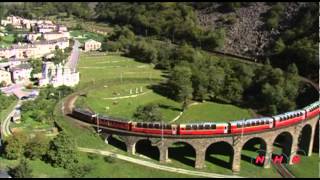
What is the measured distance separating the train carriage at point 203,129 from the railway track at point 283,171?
10708 millimetres

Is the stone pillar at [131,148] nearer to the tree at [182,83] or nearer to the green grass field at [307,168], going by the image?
the green grass field at [307,168]

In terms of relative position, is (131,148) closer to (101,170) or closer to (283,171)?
(101,170)

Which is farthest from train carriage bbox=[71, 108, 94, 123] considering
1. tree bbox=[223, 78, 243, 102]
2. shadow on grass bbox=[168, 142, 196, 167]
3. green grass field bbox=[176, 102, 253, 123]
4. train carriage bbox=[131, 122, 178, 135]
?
tree bbox=[223, 78, 243, 102]

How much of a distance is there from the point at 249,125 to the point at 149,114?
2173 centimetres

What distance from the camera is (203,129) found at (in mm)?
62188

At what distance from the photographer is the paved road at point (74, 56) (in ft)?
400

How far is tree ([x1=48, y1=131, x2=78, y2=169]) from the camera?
59906 mm

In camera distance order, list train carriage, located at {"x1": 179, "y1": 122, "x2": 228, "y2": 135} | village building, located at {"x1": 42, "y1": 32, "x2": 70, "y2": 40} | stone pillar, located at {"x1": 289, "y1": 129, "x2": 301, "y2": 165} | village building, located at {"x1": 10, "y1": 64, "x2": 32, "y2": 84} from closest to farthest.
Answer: train carriage, located at {"x1": 179, "y1": 122, "x2": 228, "y2": 135} < stone pillar, located at {"x1": 289, "y1": 129, "x2": 301, "y2": 165} < village building, located at {"x1": 10, "y1": 64, "x2": 32, "y2": 84} < village building, located at {"x1": 42, "y1": 32, "x2": 70, "y2": 40}

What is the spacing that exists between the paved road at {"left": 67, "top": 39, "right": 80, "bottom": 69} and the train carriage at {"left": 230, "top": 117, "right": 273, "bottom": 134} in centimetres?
6371

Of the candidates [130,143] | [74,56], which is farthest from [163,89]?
[74,56]

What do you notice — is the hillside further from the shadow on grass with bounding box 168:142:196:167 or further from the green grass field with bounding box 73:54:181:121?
the shadow on grass with bounding box 168:142:196:167

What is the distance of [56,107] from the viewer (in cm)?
7906

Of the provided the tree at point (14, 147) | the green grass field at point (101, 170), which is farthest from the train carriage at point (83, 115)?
the tree at point (14, 147)

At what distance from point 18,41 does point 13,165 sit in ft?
335
